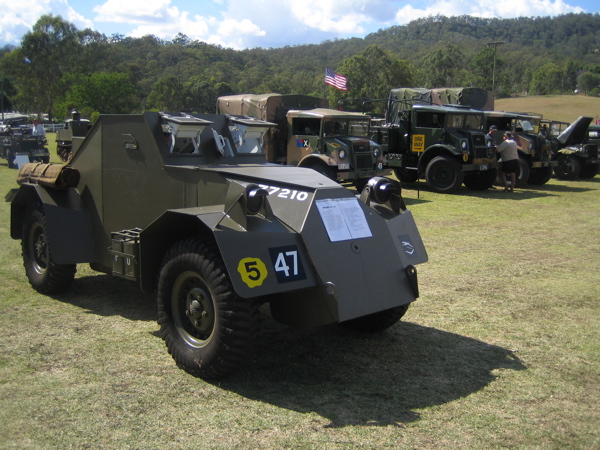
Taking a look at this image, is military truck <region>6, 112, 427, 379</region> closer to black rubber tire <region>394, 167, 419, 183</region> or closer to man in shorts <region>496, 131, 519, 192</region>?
man in shorts <region>496, 131, 519, 192</region>

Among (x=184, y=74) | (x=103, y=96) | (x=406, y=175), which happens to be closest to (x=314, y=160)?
(x=406, y=175)

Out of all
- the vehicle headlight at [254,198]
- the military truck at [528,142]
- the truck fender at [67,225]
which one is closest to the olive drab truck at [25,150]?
the military truck at [528,142]

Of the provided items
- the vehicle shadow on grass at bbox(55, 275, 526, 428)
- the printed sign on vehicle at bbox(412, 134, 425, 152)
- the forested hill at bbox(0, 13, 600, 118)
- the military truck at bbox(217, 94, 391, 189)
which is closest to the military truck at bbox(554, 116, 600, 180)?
the printed sign on vehicle at bbox(412, 134, 425, 152)

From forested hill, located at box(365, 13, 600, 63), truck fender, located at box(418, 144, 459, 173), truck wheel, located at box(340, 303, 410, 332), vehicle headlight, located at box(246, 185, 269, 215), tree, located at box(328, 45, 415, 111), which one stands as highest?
forested hill, located at box(365, 13, 600, 63)

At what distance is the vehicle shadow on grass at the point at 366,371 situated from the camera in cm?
405

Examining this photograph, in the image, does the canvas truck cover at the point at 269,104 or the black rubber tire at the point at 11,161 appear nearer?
the canvas truck cover at the point at 269,104

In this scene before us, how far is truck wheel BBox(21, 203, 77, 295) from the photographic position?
20.6 feet

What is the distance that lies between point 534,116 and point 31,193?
15.4 m

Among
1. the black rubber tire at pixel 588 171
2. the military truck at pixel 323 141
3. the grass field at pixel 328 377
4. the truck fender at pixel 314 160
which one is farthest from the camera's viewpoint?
the black rubber tire at pixel 588 171

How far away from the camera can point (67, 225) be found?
612 cm

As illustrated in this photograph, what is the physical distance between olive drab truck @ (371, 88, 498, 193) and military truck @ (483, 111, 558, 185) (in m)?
1.18

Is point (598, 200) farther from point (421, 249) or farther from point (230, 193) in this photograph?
point (230, 193)

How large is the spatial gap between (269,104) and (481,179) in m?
5.89

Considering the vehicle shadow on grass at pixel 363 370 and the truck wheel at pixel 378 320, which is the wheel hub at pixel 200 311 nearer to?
the vehicle shadow on grass at pixel 363 370
